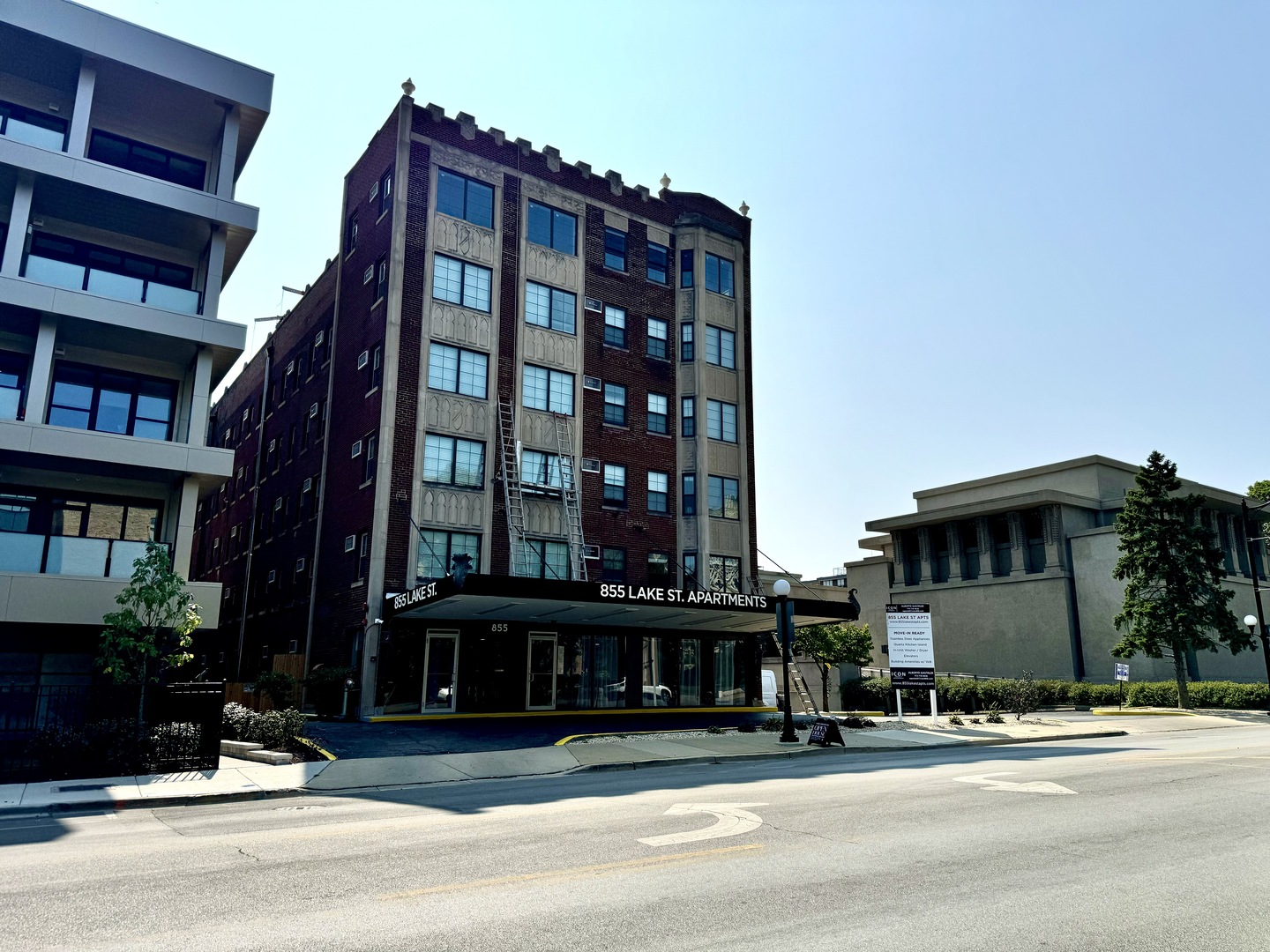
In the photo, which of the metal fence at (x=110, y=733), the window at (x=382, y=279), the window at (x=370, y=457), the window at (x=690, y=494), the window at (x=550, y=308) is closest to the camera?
the metal fence at (x=110, y=733)

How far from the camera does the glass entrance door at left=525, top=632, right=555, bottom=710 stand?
101 ft

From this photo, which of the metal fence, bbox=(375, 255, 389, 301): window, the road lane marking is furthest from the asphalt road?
bbox=(375, 255, 389, 301): window

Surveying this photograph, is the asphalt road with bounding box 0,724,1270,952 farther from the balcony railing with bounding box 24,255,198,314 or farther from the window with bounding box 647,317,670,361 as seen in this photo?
the window with bounding box 647,317,670,361

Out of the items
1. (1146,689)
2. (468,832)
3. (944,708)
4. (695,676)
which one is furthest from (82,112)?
(1146,689)

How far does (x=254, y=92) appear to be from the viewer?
2680 cm

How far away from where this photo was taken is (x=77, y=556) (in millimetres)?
22453

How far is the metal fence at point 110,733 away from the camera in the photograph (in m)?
15.9

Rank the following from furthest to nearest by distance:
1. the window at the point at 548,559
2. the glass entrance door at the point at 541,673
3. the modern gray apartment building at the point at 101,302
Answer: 1. the window at the point at 548,559
2. the glass entrance door at the point at 541,673
3. the modern gray apartment building at the point at 101,302

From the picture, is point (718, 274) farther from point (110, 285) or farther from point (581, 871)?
point (581, 871)

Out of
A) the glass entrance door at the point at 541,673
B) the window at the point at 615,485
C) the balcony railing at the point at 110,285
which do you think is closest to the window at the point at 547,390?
the window at the point at 615,485

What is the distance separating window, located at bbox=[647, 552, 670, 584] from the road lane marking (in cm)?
2595

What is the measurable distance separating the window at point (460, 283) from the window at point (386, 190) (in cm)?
288

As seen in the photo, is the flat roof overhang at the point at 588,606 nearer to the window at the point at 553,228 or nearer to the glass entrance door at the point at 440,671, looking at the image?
the glass entrance door at the point at 440,671

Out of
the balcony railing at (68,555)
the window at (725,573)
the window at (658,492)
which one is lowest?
the balcony railing at (68,555)
